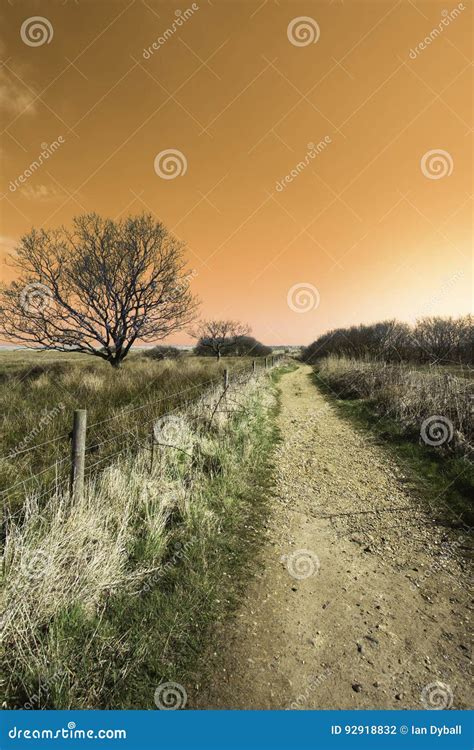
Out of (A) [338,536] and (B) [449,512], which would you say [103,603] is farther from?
(B) [449,512]

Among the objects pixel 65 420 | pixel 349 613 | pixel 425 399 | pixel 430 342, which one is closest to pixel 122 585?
pixel 349 613

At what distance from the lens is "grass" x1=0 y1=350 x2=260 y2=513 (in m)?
4.49

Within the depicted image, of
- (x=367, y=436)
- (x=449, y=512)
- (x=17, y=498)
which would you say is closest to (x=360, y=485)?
(x=449, y=512)

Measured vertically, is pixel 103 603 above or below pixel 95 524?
below

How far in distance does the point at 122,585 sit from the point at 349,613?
7.30ft

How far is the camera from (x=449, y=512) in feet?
16.6

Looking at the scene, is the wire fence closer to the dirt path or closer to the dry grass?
the dirt path

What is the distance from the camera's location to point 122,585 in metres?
3.07

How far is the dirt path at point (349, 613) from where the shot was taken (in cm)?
243

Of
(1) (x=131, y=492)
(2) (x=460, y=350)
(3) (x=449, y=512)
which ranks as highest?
(2) (x=460, y=350)

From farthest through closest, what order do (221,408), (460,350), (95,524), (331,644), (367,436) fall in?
(460,350) → (367,436) → (221,408) → (95,524) → (331,644)

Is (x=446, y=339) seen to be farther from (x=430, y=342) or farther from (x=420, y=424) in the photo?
(x=420, y=424)

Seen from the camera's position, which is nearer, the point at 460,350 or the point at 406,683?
the point at 406,683

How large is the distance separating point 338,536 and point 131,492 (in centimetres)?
289
